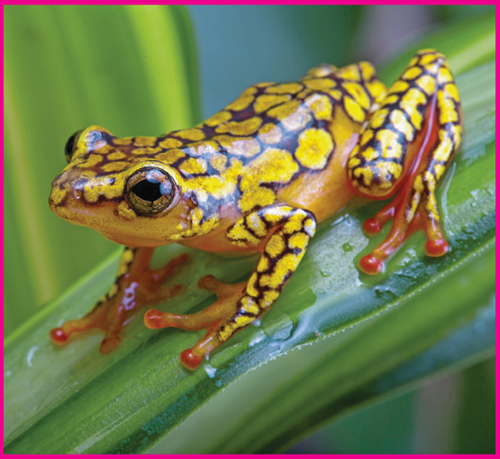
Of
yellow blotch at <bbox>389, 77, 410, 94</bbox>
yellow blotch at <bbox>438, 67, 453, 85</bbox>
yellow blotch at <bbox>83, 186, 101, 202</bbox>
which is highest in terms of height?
yellow blotch at <bbox>438, 67, 453, 85</bbox>

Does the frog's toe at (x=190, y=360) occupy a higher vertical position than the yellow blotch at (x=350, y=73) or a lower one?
lower

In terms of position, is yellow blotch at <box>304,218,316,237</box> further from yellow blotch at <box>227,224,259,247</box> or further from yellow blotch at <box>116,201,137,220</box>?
yellow blotch at <box>116,201,137,220</box>

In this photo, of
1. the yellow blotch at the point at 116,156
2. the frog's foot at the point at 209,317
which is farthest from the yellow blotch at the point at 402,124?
the yellow blotch at the point at 116,156

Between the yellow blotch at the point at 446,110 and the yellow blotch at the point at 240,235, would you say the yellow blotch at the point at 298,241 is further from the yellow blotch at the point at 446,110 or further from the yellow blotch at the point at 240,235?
the yellow blotch at the point at 446,110

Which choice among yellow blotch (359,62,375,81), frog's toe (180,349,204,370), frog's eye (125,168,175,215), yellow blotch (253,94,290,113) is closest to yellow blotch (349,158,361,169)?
yellow blotch (253,94,290,113)

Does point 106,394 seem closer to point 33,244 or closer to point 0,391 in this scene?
point 0,391

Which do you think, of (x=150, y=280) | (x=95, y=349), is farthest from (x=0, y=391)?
(x=150, y=280)
